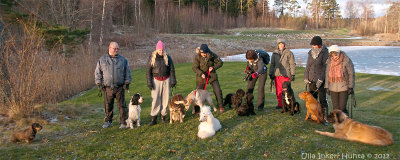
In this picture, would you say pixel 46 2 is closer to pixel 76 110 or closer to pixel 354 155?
pixel 76 110

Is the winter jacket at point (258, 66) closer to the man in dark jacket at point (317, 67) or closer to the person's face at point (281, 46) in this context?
the person's face at point (281, 46)

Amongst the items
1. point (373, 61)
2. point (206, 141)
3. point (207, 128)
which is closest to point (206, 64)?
point (207, 128)

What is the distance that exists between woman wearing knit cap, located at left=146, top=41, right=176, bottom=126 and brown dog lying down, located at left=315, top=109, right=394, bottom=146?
353 cm

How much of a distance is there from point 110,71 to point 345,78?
515 cm

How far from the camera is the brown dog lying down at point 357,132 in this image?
16.9 feet

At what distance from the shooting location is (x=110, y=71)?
655 centimetres

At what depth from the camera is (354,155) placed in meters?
4.83

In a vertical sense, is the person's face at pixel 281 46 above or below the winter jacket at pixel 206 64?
above

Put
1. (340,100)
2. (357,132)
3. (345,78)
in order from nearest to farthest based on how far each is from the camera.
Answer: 1. (357,132)
2. (345,78)
3. (340,100)

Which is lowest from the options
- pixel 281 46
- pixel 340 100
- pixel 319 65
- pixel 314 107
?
pixel 314 107

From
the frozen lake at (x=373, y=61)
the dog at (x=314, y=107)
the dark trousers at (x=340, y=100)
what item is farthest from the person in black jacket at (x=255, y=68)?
the frozen lake at (x=373, y=61)

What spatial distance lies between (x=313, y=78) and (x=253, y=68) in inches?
58.9

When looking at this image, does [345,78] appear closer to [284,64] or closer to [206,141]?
[284,64]

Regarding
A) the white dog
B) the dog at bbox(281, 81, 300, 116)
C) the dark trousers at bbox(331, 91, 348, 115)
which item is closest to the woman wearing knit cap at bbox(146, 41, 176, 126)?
the white dog
